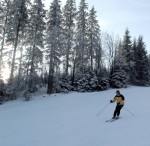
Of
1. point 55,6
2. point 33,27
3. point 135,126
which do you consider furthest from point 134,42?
point 135,126

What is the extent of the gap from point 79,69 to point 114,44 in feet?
33.4

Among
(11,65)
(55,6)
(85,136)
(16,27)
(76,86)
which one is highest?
(55,6)

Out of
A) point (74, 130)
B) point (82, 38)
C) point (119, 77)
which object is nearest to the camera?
point (74, 130)

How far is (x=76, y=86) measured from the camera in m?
35.0

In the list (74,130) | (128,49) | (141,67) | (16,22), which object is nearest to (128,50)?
(128,49)

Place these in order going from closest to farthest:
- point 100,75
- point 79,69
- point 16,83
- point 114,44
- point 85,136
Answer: point 85,136
point 16,83
point 100,75
point 79,69
point 114,44

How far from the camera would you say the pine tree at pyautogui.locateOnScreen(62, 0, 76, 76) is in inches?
1506

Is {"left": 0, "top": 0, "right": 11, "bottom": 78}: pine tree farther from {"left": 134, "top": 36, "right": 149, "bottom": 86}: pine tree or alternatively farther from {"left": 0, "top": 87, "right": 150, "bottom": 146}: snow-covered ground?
{"left": 134, "top": 36, "right": 149, "bottom": 86}: pine tree

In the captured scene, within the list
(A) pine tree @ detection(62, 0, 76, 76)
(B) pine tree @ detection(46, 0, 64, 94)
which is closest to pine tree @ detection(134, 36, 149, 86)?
(A) pine tree @ detection(62, 0, 76, 76)

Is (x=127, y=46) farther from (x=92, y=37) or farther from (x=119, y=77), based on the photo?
(x=119, y=77)

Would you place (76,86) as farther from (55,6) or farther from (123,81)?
(55,6)

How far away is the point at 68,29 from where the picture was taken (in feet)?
133

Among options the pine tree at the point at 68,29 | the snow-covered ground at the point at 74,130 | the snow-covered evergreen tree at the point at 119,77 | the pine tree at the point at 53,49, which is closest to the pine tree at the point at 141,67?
the snow-covered evergreen tree at the point at 119,77

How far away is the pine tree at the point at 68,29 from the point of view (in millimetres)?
38250
